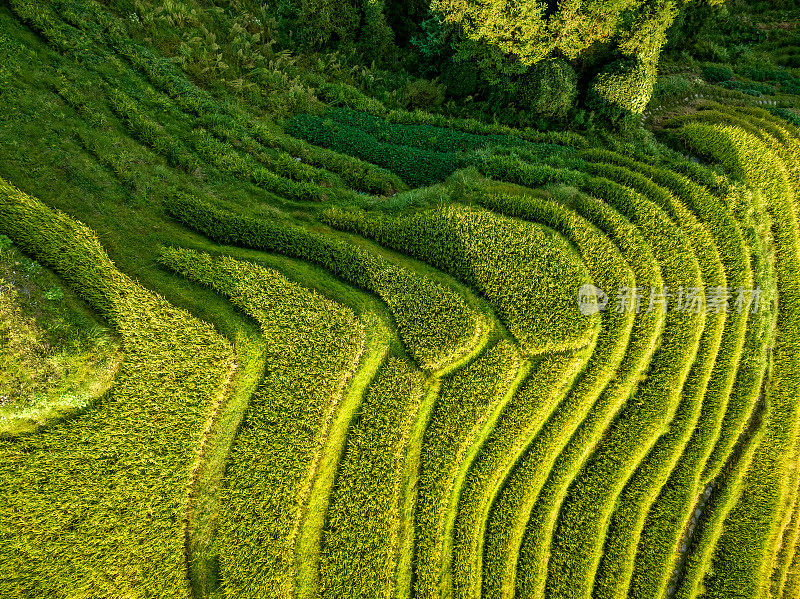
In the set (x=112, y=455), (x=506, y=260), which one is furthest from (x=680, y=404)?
(x=112, y=455)

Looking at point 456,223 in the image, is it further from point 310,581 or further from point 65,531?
point 65,531

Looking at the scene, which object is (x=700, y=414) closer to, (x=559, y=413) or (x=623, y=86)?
(x=559, y=413)

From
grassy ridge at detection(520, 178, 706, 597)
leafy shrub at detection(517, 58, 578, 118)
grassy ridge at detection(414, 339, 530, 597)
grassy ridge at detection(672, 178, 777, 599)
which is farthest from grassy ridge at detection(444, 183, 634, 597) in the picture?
grassy ridge at detection(672, 178, 777, 599)

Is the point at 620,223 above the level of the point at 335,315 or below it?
above

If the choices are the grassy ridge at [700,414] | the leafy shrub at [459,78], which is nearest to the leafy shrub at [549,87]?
the leafy shrub at [459,78]

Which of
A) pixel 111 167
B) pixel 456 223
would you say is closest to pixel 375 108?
pixel 456 223

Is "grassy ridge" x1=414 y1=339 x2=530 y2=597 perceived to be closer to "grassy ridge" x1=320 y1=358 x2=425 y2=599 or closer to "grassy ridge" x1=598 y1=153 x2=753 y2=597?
"grassy ridge" x1=320 y1=358 x2=425 y2=599

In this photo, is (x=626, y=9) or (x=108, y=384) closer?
(x=108, y=384)

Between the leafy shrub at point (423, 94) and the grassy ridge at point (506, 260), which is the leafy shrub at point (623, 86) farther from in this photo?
the grassy ridge at point (506, 260)
